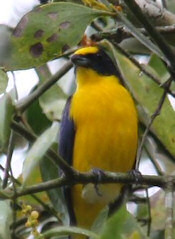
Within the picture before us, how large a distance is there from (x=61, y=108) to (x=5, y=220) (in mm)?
1048

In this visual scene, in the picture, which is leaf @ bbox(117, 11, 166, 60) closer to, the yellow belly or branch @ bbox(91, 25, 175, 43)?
branch @ bbox(91, 25, 175, 43)

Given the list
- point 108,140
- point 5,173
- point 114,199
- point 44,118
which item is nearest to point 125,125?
point 108,140

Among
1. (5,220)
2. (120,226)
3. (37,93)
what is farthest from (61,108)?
(120,226)

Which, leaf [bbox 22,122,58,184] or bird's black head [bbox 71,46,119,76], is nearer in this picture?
leaf [bbox 22,122,58,184]

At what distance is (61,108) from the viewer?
2510 mm

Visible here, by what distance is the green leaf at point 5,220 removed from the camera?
146 centimetres

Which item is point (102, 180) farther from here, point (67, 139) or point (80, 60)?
point (80, 60)

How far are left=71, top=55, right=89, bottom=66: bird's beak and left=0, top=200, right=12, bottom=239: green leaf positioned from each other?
1.12 meters

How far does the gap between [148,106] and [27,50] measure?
434 mm

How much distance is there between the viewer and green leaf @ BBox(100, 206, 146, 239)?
1170mm

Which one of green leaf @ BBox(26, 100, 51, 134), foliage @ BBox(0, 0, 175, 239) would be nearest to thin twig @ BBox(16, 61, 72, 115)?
foliage @ BBox(0, 0, 175, 239)

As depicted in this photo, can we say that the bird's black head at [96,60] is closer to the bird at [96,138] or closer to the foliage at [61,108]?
the bird at [96,138]

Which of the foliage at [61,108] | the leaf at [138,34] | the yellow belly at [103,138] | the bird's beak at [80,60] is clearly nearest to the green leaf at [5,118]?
the foliage at [61,108]

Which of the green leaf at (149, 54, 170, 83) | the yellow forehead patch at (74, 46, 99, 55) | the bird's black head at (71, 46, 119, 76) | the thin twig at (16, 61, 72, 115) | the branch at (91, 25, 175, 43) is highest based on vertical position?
the branch at (91, 25, 175, 43)
